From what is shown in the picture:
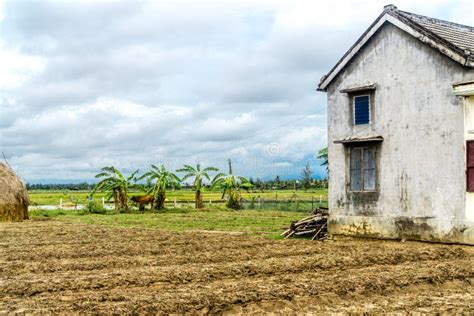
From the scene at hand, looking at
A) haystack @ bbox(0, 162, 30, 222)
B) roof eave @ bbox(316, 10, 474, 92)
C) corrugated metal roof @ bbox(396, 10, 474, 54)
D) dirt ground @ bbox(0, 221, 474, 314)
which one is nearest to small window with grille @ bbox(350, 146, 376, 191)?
dirt ground @ bbox(0, 221, 474, 314)

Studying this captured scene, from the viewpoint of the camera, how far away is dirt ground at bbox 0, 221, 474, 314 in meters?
8.39

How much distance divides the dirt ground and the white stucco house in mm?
849

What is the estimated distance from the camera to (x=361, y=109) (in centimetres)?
1759

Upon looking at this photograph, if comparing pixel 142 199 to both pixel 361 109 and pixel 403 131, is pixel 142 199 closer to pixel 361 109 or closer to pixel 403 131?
pixel 361 109

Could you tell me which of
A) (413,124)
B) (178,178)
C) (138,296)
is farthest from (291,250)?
(178,178)

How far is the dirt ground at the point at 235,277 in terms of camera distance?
8391mm

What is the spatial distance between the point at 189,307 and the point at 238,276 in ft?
8.50

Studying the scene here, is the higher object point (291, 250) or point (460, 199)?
point (460, 199)

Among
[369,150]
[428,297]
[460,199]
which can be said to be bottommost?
[428,297]

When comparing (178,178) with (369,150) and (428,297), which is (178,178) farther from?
(428,297)

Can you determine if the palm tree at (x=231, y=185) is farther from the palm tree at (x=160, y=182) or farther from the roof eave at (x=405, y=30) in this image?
the roof eave at (x=405, y=30)

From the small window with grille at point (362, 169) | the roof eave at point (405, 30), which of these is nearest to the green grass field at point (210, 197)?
the roof eave at point (405, 30)

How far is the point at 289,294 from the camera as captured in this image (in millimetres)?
8906

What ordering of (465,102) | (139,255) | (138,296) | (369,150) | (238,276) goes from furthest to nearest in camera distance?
(369,150) < (465,102) < (139,255) < (238,276) < (138,296)
